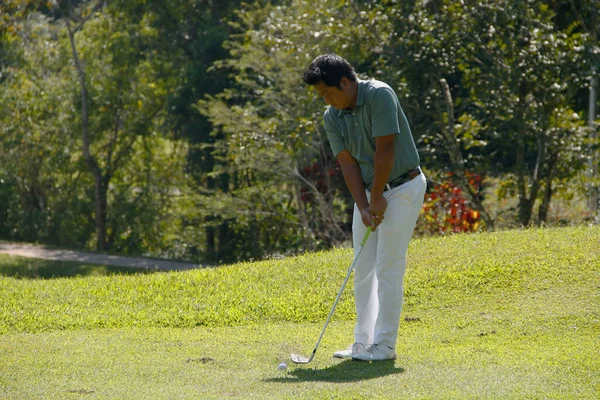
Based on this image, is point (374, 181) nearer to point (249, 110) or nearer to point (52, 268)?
point (52, 268)

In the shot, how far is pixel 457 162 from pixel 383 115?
937 cm

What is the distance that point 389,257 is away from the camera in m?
6.00

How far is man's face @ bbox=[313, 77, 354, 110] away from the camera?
5.81 meters

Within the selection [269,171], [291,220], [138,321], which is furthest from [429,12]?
[138,321]

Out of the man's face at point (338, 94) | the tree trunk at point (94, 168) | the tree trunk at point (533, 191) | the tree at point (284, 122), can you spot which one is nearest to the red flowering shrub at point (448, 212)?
the tree trunk at point (533, 191)

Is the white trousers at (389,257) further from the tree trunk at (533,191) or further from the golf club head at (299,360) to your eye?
the tree trunk at (533,191)

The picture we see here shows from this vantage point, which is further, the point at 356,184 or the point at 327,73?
the point at 356,184

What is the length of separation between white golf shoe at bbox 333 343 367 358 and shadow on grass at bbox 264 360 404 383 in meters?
0.12

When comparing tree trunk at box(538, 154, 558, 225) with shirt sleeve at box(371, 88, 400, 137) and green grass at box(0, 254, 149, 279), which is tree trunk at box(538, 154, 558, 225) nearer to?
green grass at box(0, 254, 149, 279)

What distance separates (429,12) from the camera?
15.0 meters

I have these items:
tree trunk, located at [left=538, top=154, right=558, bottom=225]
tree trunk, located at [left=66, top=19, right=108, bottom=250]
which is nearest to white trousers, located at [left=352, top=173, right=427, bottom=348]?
tree trunk, located at [left=538, top=154, right=558, bottom=225]

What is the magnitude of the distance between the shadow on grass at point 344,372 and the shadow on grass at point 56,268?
36.5ft

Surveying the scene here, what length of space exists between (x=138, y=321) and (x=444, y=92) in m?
8.75

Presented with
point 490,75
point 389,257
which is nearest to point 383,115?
point 389,257
